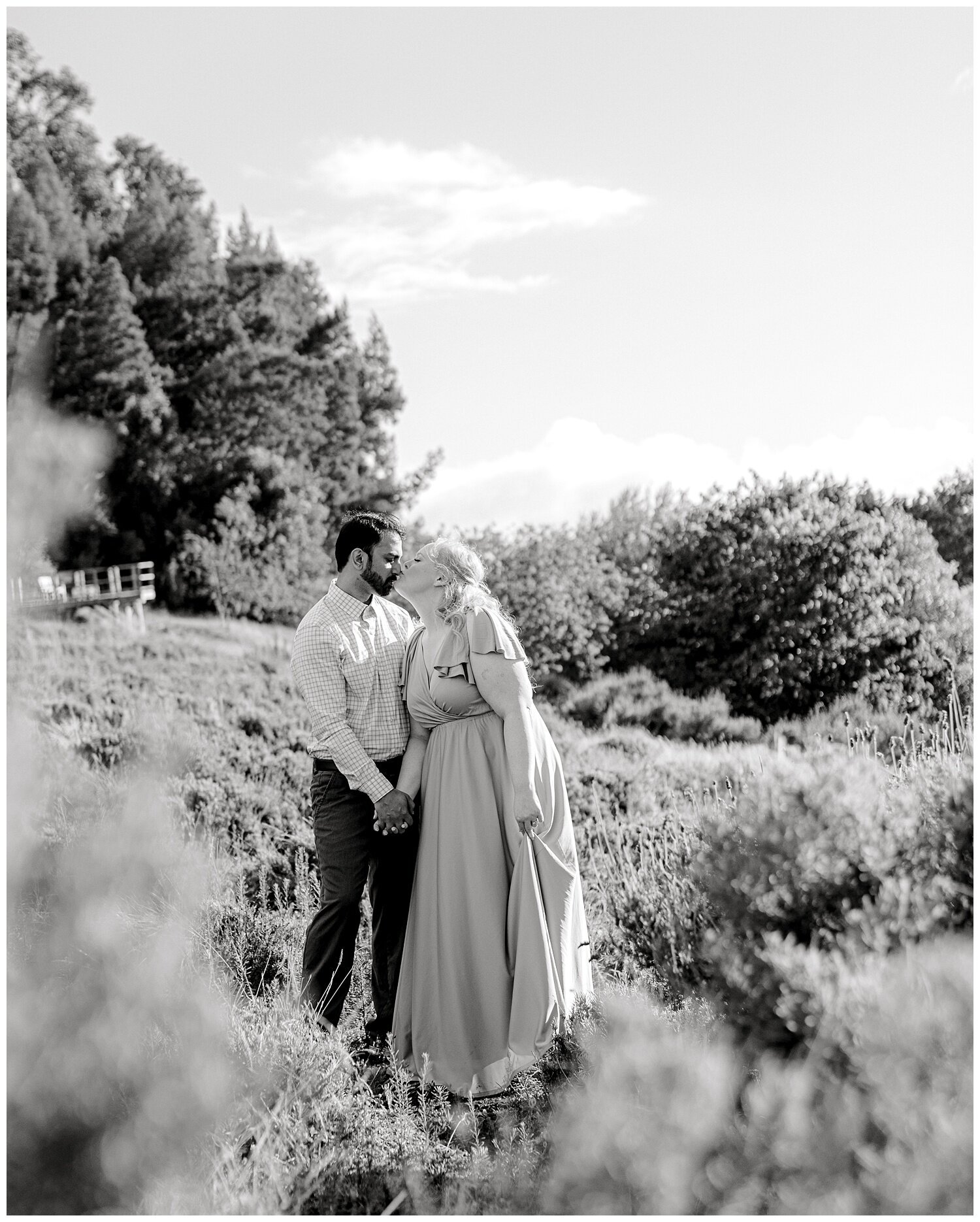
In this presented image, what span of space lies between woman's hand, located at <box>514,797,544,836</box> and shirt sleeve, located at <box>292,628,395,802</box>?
52 cm

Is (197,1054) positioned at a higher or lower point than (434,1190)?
higher

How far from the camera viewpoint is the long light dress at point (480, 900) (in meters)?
3.71

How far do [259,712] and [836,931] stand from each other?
1010 cm

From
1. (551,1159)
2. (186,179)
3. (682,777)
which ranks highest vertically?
(186,179)

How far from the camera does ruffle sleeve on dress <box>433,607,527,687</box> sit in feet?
12.1

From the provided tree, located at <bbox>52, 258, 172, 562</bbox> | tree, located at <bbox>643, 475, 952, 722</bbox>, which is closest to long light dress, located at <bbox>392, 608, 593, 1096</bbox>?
tree, located at <bbox>643, 475, 952, 722</bbox>

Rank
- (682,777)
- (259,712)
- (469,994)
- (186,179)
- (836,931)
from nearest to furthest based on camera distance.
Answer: (836,931)
(469,994)
(682,777)
(259,712)
(186,179)

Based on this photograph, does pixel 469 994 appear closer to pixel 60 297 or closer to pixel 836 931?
pixel 836 931

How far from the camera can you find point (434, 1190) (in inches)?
101

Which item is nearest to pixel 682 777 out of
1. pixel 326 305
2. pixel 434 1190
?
pixel 434 1190

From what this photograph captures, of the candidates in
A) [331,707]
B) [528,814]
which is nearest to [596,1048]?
[528,814]

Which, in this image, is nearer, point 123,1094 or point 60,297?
point 123,1094

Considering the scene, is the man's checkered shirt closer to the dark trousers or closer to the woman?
the dark trousers

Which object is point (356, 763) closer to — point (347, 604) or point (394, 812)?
point (394, 812)
